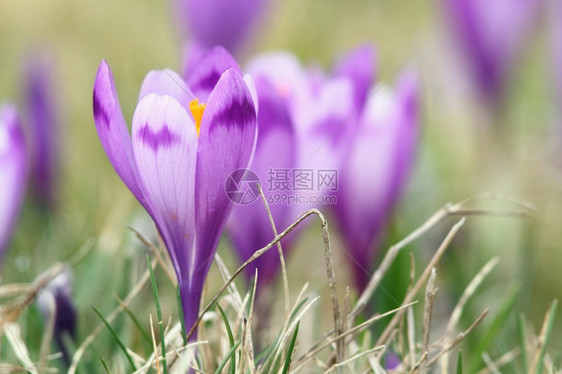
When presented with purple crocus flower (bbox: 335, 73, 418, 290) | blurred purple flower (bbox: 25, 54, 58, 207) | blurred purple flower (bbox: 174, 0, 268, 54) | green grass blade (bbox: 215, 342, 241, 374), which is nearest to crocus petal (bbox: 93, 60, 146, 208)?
green grass blade (bbox: 215, 342, 241, 374)

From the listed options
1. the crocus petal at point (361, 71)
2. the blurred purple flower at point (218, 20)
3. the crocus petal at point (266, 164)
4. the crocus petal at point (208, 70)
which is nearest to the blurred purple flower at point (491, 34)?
the blurred purple flower at point (218, 20)

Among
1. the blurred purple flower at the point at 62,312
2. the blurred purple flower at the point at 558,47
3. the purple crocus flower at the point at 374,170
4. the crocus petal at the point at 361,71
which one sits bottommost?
the blurred purple flower at the point at 62,312

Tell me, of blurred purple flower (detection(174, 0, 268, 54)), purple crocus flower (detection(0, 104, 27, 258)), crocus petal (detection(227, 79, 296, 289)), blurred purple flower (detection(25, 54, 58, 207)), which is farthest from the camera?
blurred purple flower (detection(174, 0, 268, 54))

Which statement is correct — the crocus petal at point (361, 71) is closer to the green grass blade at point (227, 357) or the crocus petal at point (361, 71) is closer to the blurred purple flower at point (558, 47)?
the green grass blade at point (227, 357)

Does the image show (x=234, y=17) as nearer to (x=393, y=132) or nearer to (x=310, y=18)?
(x=393, y=132)

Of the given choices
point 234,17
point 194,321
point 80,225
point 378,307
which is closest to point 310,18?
point 234,17

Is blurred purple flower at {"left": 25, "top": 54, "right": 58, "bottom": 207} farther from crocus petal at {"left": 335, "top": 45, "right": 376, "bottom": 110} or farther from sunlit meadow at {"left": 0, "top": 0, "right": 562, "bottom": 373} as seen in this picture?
crocus petal at {"left": 335, "top": 45, "right": 376, "bottom": 110}

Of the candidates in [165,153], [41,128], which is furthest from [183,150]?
[41,128]
